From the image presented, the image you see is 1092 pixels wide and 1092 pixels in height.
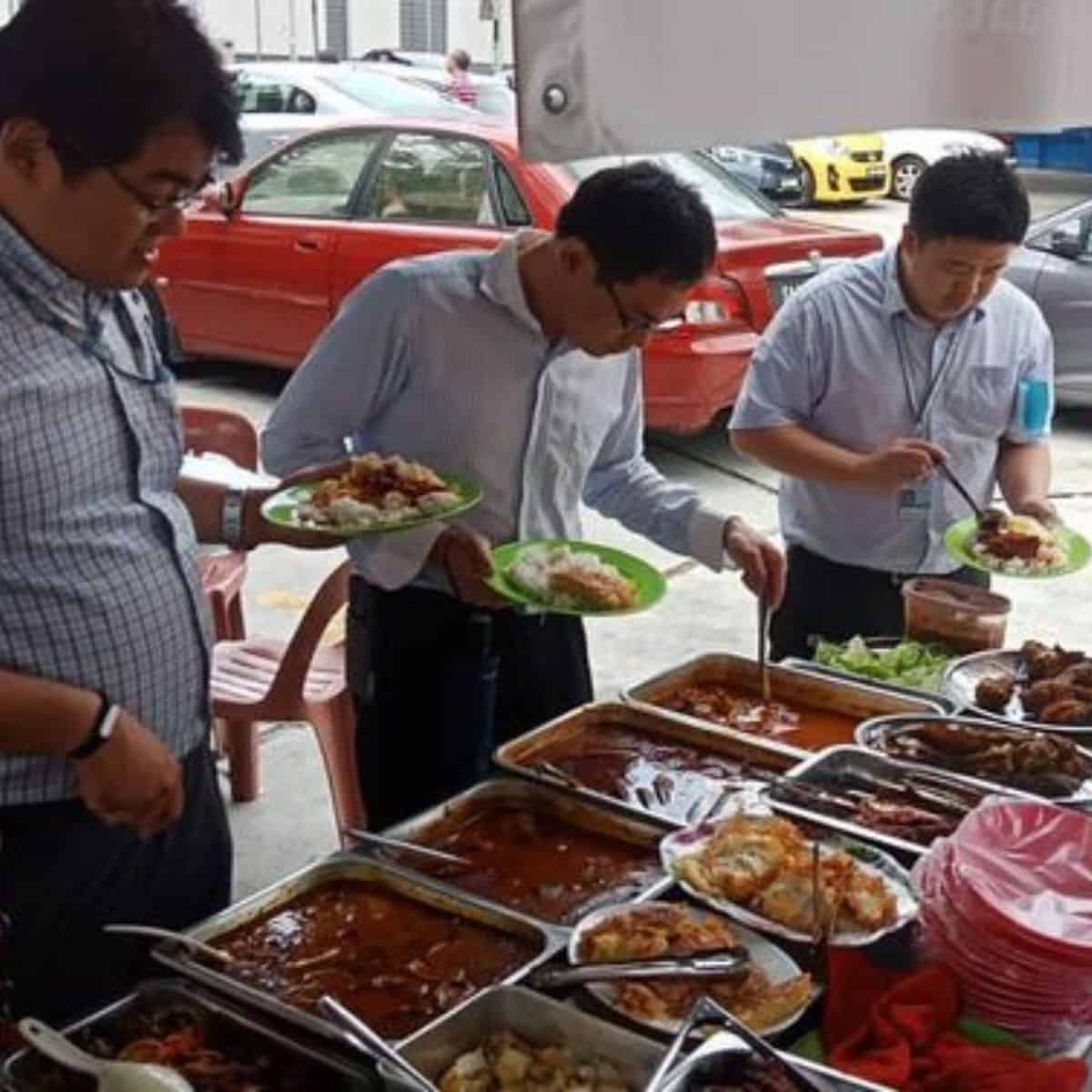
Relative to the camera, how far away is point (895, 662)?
2.52 metres

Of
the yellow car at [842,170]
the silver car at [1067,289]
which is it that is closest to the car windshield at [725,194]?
the silver car at [1067,289]

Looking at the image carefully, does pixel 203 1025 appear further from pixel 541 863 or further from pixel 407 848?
pixel 541 863

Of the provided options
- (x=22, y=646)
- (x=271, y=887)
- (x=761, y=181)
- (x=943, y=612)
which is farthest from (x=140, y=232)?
(x=761, y=181)

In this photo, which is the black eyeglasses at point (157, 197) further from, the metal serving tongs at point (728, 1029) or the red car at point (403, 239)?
the red car at point (403, 239)

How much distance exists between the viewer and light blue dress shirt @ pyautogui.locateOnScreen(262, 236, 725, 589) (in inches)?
91.1

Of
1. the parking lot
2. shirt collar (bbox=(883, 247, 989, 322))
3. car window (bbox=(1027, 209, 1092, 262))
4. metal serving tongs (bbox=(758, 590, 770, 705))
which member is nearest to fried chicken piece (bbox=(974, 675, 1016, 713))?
metal serving tongs (bbox=(758, 590, 770, 705))

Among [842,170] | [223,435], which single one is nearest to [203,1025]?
[223,435]

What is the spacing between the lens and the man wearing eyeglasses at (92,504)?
147 centimetres

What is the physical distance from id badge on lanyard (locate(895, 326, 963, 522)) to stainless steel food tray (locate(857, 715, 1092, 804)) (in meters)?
0.64

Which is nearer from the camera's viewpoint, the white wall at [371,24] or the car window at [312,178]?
the car window at [312,178]

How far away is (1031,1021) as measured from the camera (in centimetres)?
148

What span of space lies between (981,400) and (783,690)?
2.55ft

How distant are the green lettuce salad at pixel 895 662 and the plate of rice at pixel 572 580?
435mm

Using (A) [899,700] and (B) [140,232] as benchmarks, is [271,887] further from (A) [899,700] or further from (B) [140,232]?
(A) [899,700]
